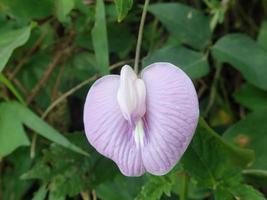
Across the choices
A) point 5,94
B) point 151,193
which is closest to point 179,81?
point 151,193

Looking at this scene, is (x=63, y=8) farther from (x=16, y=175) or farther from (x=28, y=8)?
(x=16, y=175)

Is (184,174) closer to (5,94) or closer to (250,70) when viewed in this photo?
(250,70)

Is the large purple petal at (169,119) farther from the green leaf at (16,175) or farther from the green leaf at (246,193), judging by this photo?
the green leaf at (16,175)

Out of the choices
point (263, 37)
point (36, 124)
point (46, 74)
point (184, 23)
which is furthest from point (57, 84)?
point (263, 37)

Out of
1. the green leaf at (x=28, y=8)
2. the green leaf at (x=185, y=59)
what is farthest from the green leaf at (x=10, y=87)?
the green leaf at (x=185, y=59)

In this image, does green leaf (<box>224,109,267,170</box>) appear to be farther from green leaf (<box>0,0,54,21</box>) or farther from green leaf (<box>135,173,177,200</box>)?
green leaf (<box>0,0,54,21</box>)

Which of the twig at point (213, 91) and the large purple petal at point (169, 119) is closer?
the large purple petal at point (169, 119)

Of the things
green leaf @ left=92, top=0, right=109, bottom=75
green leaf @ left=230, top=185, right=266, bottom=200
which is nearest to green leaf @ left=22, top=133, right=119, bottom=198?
green leaf @ left=92, top=0, right=109, bottom=75
